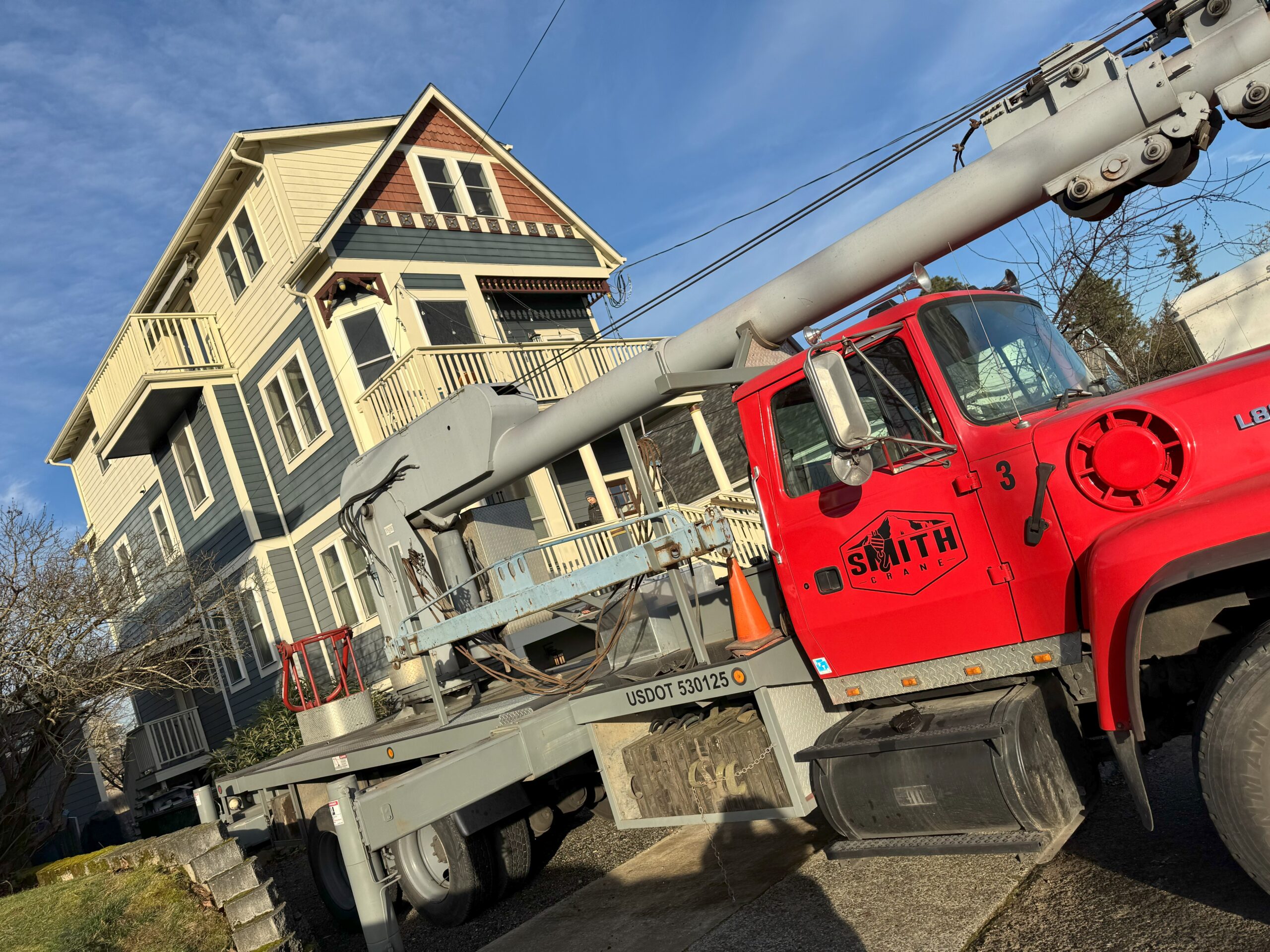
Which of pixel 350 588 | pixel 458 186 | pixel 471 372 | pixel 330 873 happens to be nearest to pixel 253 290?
pixel 458 186

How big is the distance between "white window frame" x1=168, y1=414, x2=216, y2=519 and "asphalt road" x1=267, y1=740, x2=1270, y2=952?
1443 centimetres

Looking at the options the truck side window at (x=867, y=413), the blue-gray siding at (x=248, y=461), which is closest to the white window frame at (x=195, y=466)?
the blue-gray siding at (x=248, y=461)

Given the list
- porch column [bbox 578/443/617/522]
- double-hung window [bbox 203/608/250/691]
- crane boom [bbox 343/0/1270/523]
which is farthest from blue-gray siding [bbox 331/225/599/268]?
crane boom [bbox 343/0/1270/523]

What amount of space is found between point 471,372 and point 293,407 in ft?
12.7

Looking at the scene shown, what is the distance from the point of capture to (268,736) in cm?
1452

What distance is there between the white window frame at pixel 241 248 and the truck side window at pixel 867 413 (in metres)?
13.6

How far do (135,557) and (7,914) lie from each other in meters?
12.0

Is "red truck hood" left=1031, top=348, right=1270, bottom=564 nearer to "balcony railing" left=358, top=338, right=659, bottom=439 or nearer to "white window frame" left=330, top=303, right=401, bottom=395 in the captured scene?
"balcony railing" left=358, top=338, right=659, bottom=439

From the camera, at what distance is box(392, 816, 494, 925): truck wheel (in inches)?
246

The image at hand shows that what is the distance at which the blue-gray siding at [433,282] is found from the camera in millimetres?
16031

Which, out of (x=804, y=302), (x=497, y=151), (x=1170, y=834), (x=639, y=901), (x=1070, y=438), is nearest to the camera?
(x=1070, y=438)

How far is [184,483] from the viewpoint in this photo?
63.5 ft

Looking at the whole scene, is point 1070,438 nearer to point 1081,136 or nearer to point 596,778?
point 1081,136

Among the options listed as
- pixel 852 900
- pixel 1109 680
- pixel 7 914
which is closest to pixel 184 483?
pixel 7 914
